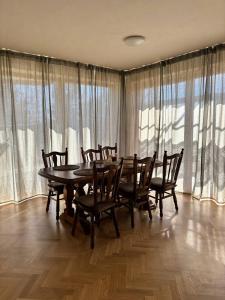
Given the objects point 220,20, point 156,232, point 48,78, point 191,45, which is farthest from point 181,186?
point 48,78

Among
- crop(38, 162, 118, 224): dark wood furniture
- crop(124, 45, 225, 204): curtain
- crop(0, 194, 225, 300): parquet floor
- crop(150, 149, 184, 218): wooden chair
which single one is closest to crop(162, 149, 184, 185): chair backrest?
crop(150, 149, 184, 218): wooden chair

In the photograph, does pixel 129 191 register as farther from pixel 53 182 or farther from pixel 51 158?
pixel 51 158

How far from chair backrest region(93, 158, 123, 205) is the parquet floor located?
486mm

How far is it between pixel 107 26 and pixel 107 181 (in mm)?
1883

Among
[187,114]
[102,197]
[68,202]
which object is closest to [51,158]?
[68,202]

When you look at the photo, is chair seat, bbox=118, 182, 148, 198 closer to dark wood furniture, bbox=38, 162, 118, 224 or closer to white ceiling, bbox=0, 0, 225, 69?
dark wood furniture, bbox=38, 162, 118, 224

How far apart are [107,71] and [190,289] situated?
13.9ft

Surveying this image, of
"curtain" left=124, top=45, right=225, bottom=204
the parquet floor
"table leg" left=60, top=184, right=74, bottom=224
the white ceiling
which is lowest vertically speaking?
the parquet floor

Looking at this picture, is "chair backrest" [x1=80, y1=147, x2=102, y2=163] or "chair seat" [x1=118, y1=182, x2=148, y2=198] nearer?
"chair seat" [x1=118, y1=182, x2=148, y2=198]

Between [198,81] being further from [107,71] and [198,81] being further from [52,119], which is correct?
[52,119]

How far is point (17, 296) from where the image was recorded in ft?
6.09

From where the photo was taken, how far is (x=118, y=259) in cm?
235

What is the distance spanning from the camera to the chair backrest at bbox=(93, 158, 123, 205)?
2.56 m

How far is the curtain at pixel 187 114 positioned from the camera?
3.71 meters
